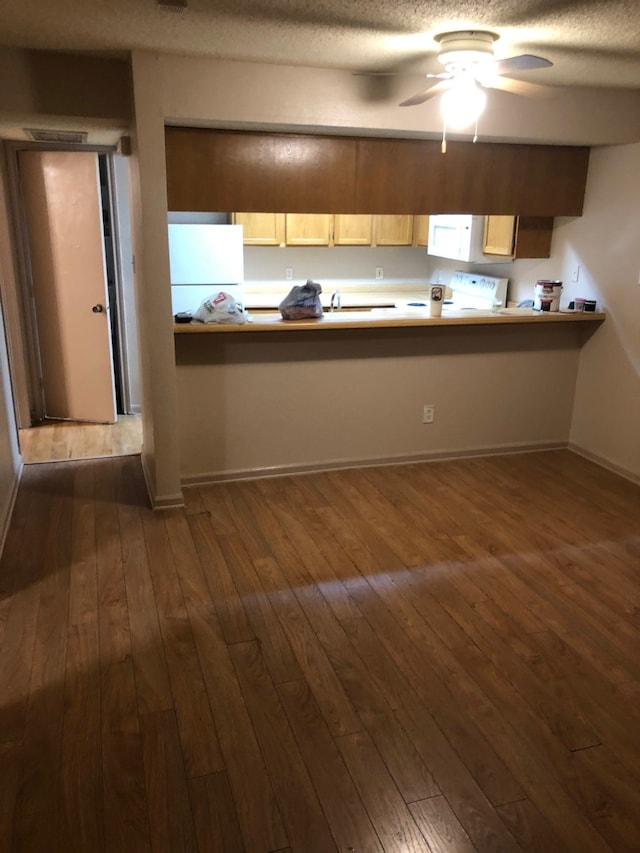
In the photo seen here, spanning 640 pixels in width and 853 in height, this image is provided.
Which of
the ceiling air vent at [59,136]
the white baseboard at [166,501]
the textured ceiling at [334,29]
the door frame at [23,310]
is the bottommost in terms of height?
the white baseboard at [166,501]

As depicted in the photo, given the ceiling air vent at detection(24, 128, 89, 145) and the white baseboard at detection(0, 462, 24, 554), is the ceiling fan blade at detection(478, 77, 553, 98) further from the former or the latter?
the white baseboard at detection(0, 462, 24, 554)

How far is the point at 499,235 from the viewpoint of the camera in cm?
480

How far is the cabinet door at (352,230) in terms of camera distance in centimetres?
596

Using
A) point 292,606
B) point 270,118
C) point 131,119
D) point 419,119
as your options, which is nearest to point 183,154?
point 131,119

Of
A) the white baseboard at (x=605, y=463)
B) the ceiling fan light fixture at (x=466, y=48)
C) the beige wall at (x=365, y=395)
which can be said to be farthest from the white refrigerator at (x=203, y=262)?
the white baseboard at (x=605, y=463)

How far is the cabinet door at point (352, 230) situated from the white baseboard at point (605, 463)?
2.62 m

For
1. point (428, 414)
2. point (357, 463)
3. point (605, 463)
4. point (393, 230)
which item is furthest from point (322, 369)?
point (393, 230)

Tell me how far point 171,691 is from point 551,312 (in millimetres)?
3432

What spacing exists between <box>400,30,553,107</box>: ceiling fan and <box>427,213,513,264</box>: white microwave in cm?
178

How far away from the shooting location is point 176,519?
3678mm

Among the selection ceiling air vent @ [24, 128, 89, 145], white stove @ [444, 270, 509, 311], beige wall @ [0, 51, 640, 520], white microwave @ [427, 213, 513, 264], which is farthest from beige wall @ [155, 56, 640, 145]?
white stove @ [444, 270, 509, 311]

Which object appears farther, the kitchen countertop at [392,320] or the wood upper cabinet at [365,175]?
the kitchen countertop at [392,320]

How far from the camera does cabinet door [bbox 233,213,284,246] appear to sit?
580 centimetres

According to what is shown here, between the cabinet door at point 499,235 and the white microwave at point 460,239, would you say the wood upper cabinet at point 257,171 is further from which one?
the cabinet door at point 499,235
